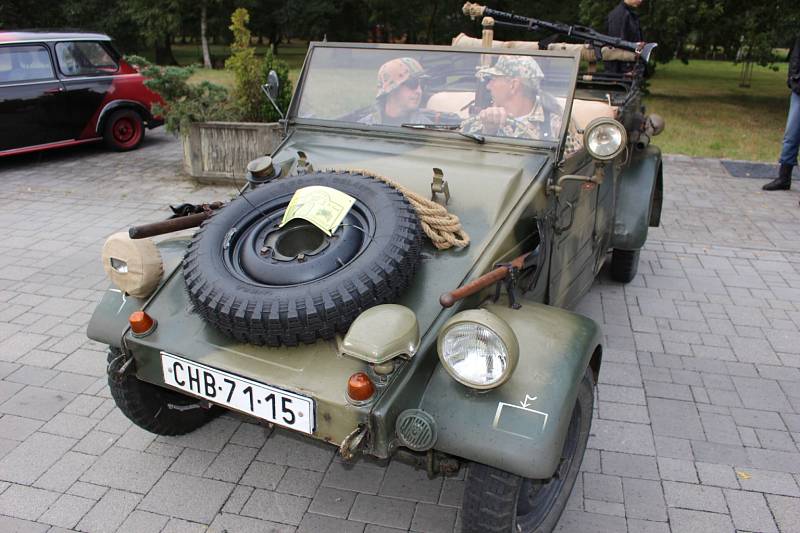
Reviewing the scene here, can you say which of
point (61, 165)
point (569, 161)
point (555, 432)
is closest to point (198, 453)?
point (555, 432)

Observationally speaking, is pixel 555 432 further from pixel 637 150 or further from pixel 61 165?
pixel 61 165

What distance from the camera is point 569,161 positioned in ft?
11.8

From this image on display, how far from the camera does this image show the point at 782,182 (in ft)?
27.6

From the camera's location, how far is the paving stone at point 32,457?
320 centimetres

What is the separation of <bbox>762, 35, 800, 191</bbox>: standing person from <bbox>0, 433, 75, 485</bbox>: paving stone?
27.7ft

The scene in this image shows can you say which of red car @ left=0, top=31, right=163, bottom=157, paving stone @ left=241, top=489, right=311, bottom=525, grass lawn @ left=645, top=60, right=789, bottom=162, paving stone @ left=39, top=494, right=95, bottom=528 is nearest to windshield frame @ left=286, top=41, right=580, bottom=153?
paving stone @ left=241, top=489, right=311, bottom=525

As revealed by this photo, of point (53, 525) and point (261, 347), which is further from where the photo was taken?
point (53, 525)

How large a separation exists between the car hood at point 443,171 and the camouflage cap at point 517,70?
40cm

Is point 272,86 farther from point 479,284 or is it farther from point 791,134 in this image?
point 791,134

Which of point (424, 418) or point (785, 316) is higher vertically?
point (424, 418)

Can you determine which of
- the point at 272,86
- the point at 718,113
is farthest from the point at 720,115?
the point at 272,86

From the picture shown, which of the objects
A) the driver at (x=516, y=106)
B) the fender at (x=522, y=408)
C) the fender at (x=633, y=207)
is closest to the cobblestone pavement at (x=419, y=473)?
the fender at (x=633, y=207)

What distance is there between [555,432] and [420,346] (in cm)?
60

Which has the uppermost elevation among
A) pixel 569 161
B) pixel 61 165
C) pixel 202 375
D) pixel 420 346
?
pixel 569 161
